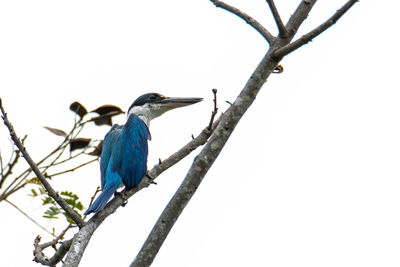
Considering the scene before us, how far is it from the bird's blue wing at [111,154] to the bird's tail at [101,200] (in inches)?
10.0

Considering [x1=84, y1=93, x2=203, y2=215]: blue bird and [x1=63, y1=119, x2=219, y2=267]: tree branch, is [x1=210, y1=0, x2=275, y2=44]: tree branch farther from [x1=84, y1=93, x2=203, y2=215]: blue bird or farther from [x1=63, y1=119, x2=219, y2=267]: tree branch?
[x1=84, y1=93, x2=203, y2=215]: blue bird

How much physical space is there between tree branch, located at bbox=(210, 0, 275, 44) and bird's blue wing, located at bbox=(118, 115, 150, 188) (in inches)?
66.4

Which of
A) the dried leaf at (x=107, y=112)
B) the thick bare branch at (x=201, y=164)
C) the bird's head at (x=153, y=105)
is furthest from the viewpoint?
the bird's head at (x=153, y=105)

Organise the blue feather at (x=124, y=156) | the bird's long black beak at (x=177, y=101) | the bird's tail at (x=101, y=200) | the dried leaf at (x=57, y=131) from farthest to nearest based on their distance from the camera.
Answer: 1. the bird's long black beak at (x=177, y=101)
2. the blue feather at (x=124, y=156)
3. the bird's tail at (x=101, y=200)
4. the dried leaf at (x=57, y=131)

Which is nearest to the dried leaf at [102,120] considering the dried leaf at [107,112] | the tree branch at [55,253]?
the dried leaf at [107,112]

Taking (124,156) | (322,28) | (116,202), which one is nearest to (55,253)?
(116,202)

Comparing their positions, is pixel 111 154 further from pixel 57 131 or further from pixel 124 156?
pixel 57 131

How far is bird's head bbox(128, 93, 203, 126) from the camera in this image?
560 cm

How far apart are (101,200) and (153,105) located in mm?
1759

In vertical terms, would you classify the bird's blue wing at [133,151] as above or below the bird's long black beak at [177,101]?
below

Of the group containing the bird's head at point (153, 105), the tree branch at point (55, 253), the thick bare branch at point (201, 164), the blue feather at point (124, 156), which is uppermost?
the bird's head at point (153, 105)

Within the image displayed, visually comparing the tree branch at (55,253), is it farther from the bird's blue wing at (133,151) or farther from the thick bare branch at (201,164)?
the bird's blue wing at (133,151)

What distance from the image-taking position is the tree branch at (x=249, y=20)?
3344 millimetres

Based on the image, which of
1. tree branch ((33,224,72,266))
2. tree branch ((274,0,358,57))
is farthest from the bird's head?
tree branch ((274,0,358,57))
